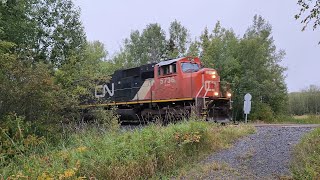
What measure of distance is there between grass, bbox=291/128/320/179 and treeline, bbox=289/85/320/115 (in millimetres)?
34842

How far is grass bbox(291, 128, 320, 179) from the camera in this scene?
224 inches

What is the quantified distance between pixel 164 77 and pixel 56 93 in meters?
7.27

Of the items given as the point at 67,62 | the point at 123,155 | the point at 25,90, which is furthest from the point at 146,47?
the point at 123,155

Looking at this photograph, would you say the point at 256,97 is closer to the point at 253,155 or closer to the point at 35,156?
the point at 253,155

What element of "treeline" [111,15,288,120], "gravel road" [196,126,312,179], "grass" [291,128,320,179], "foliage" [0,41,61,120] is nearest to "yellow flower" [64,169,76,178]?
"gravel road" [196,126,312,179]

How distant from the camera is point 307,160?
254 inches

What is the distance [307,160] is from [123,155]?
361 cm

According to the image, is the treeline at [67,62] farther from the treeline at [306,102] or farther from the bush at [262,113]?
the treeline at [306,102]

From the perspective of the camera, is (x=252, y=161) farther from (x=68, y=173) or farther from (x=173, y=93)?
(x=173, y=93)

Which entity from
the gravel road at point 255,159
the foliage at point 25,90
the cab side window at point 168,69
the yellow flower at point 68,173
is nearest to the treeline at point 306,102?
Answer: the cab side window at point 168,69

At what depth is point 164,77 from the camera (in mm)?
16172

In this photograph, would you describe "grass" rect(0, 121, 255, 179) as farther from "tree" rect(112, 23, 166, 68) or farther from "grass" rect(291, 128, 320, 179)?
"tree" rect(112, 23, 166, 68)

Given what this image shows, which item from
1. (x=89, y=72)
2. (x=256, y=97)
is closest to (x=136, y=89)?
(x=89, y=72)

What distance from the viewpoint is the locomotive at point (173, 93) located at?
14.8m
